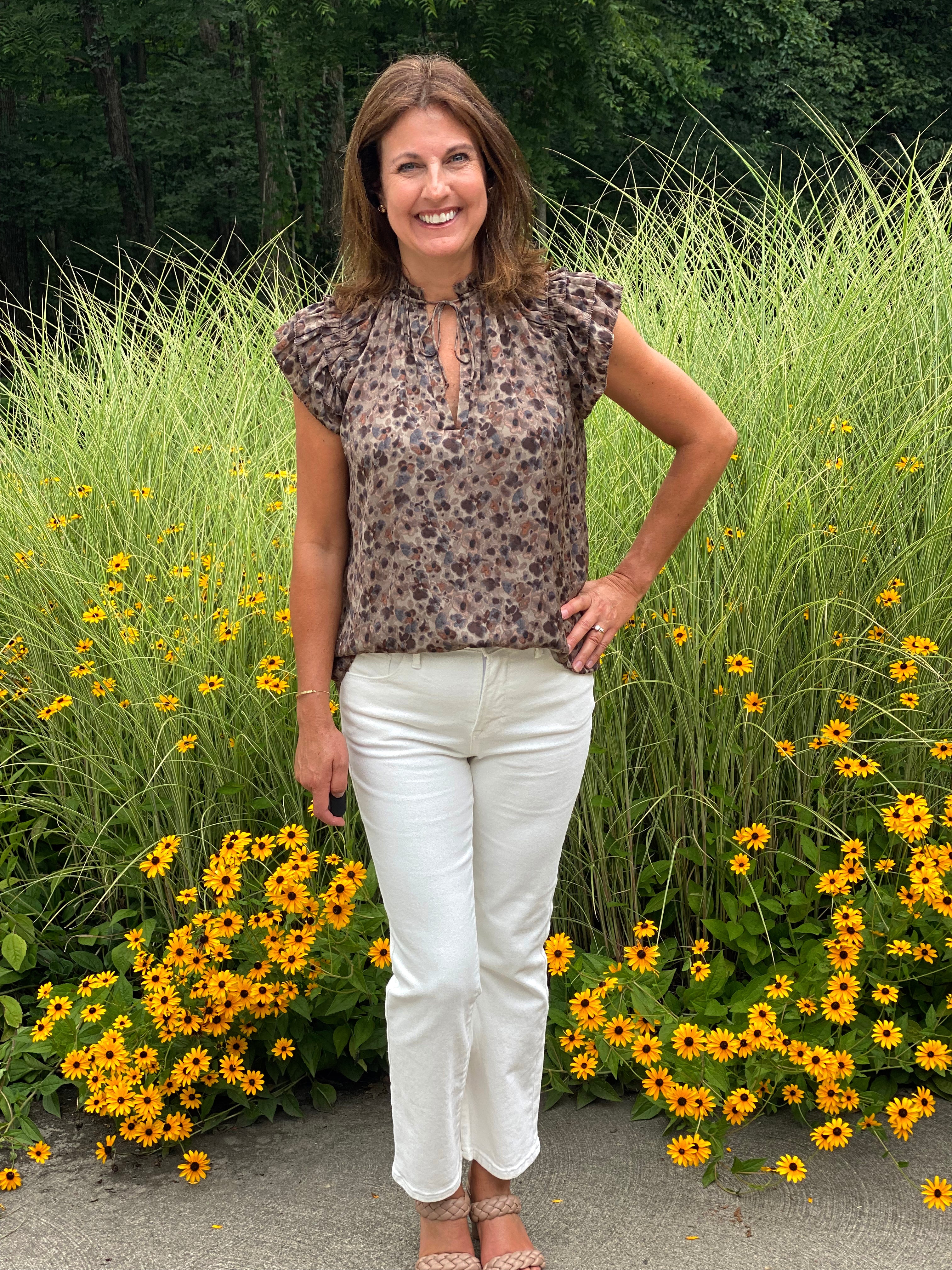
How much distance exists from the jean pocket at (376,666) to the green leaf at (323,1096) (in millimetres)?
1144

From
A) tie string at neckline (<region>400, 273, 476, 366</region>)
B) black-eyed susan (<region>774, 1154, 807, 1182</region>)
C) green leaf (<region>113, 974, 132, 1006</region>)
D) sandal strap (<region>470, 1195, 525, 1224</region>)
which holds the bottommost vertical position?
green leaf (<region>113, 974, 132, 1006</region>)

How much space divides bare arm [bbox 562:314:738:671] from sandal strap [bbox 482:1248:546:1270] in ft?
3.37

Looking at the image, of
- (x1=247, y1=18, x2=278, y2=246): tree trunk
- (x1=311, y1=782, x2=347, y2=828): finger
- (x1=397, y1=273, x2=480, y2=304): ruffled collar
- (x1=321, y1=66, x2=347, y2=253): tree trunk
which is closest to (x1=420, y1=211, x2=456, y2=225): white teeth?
(x1=397, y1=273, x2=480, y2=304): ruffled collar

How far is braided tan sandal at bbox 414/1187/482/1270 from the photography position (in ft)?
6.95

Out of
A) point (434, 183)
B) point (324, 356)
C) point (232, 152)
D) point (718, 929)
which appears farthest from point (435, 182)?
point (232, 152)

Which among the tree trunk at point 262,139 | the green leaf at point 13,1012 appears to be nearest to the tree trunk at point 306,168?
the tree trunk at point 262,139

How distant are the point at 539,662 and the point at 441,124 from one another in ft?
2.74

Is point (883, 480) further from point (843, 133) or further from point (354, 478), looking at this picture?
point (843, 133)

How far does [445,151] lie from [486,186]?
11 centimetres

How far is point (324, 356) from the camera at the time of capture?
6.40ft

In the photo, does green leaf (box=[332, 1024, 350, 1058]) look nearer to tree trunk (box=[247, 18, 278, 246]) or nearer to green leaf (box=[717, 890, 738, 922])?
green leaf (box=[717, 890, 738, 922])

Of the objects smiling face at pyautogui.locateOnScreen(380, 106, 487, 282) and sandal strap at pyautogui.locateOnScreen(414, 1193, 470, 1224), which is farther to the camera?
sandal strap at pyautogui.locateOnScreen(414, 1193, 470, 1224)

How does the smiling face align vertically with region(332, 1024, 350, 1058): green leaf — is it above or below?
above

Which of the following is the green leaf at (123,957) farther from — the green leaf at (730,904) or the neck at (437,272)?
the neck at (437,272)
